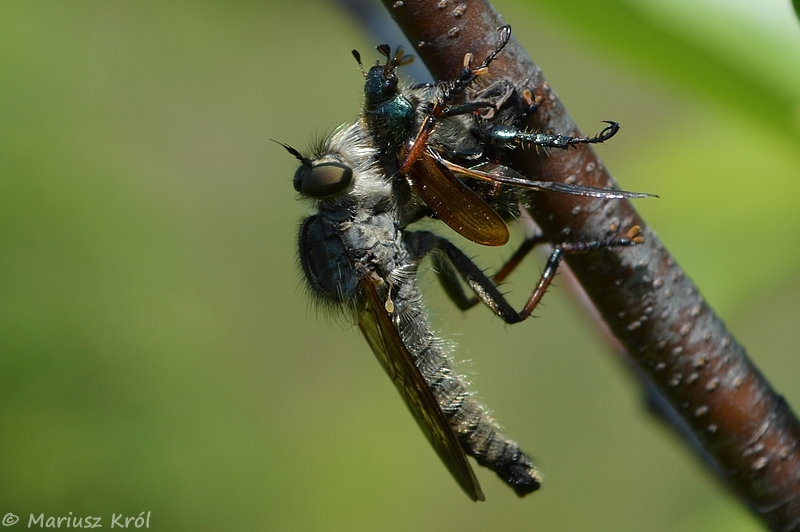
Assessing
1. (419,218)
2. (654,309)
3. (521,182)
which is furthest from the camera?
(419,218)

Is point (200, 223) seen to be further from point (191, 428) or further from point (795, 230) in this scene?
point (795, 230)

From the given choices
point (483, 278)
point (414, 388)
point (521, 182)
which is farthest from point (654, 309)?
point (414, 388)

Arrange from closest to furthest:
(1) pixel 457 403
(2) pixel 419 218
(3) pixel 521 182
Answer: (3) pixel 521 182 < (2) pixel 419 218 < (1) pixel 457 403

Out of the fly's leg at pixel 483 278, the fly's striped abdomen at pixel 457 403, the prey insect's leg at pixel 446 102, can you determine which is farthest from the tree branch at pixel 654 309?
the fly's striped abdomen at pixel 457 403

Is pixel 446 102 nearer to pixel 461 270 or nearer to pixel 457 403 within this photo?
pixel 461 270

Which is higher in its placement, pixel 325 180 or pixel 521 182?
pixel 325 180

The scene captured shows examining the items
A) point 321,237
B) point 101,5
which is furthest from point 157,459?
point 101,5

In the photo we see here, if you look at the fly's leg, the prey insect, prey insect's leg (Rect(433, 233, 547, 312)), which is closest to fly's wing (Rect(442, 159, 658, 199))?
the prey insect

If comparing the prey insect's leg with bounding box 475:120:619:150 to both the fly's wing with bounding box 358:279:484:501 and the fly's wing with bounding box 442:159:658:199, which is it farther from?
the fly's wing with bounding box 358:279:484:501

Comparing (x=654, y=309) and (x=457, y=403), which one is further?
(x=457, y=403)
